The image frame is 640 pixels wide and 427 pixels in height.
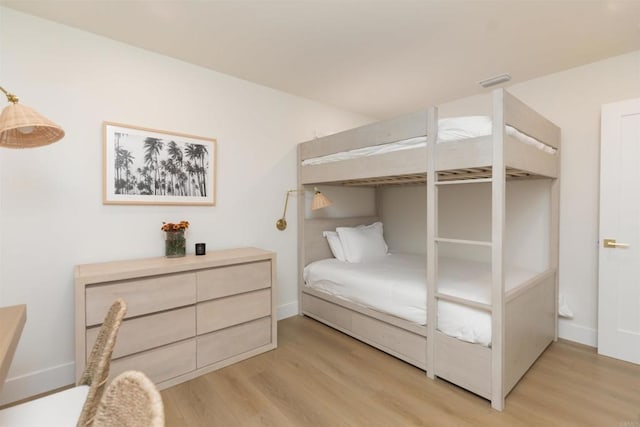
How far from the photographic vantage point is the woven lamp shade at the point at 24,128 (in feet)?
4.17

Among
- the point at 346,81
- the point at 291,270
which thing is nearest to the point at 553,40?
the point at 346,81

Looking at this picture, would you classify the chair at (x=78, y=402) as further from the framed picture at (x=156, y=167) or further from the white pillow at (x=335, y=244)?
the white pillow at (x=335, y=244)

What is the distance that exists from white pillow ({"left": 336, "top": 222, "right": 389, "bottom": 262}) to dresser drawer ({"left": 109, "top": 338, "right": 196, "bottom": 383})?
1.76 metres

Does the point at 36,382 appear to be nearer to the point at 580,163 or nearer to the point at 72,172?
the point at 72,172

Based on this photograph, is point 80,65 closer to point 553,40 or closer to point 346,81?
point 346,81

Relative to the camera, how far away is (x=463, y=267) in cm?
288

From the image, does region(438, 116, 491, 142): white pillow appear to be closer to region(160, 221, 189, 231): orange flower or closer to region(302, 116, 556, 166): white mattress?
region(302, 116, 556, 166): white mattress

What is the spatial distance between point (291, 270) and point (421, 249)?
67.1 inches

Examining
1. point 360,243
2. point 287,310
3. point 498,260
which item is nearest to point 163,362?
point 287,310

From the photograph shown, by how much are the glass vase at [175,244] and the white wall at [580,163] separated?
3341 millimetres

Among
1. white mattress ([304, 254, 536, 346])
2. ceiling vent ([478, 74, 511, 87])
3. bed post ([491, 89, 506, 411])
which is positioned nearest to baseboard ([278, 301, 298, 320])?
white mattress ([304, 254, 536, 346])

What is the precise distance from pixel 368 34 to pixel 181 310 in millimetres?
2349

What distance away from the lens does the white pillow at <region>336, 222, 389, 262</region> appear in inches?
129

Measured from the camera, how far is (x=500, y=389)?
5.71 ft
